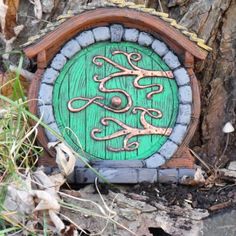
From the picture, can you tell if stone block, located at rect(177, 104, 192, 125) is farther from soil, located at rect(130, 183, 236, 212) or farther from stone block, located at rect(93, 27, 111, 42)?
stone block, located at rect(93, 27, 111, 42)

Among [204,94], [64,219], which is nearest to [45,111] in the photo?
[64,219]

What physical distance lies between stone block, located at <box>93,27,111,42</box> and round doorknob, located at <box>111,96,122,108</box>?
0.21m

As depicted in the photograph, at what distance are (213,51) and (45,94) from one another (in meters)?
0.73

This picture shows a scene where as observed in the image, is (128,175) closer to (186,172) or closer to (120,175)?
(120,175)

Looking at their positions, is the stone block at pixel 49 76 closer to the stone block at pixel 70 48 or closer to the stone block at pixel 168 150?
the stone block at pixel 70 48

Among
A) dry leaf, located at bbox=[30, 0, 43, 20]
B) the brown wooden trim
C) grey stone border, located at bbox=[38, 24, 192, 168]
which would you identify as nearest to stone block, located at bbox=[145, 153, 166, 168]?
grey stone border, located at bbox=[38, 24, 192, 168]

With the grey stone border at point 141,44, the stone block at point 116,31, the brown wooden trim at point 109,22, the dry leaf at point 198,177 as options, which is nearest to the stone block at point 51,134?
the grey stone border at point 141,44

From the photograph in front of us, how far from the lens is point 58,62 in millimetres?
2340

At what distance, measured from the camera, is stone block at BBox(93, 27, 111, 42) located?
92.4 inches

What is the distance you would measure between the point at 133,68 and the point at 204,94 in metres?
0.44

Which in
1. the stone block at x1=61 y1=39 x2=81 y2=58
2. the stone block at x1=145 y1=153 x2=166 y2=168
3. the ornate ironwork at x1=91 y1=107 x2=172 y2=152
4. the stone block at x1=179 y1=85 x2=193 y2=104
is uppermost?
the stone block at x1=61 y1=39 x2=81 y2=58

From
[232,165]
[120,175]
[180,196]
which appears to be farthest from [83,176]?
[232,165]

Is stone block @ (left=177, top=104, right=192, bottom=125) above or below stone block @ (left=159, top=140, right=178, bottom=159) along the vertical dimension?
above

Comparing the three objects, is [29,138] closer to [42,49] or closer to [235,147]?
[42,49]
